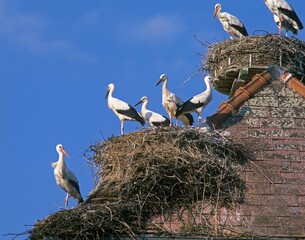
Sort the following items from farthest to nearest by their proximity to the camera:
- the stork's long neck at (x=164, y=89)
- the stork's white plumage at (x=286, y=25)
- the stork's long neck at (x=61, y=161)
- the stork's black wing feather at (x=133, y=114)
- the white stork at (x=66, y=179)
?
the stork's white plumage at (x=286, y=25)
the stork's long neck at (x=164, y=89)
the stork's black wing feather at (x=133, y=114)
the stork's long neck at (x=61, y=161)
the white stork at (x=66, y=179)

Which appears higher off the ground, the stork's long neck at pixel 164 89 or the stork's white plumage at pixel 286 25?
the stork's white plumage at pixel 286 25

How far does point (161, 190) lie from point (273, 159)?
1229 millimetres

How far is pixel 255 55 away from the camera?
1719 centimetres

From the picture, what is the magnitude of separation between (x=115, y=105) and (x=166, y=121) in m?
1.63

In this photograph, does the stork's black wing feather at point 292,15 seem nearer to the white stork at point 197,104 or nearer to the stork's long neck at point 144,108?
the stork's long neck at point 144,108

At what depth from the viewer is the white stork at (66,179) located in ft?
50.7

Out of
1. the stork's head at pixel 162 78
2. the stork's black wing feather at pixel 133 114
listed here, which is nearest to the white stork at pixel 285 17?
the stork's head at pixel 162 78

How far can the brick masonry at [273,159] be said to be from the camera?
35.7 ft

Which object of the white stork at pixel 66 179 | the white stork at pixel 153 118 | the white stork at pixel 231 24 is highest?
the white stork at pixel 231 24

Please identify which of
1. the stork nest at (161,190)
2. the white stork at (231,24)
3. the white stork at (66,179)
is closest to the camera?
the stork nest at (161,190)

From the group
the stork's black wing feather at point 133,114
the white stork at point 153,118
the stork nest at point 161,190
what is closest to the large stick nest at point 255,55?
the white stork at point 153,118

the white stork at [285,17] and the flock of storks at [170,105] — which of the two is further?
the white stork at [285,17]

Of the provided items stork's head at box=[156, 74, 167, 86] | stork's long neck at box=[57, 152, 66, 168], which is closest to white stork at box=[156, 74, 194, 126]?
stork's head at box=[156, 74, 167, 86]

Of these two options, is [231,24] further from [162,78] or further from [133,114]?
[133,114]
